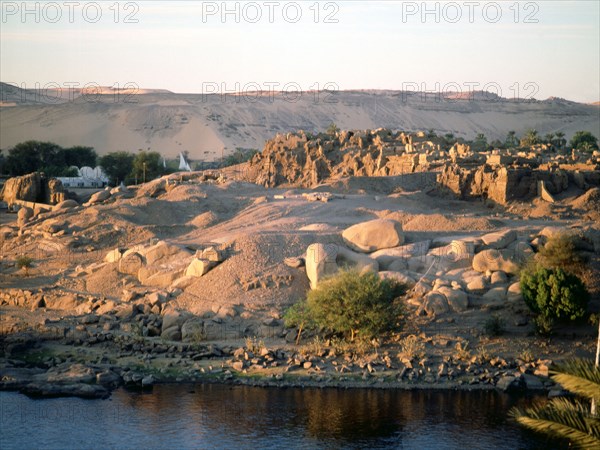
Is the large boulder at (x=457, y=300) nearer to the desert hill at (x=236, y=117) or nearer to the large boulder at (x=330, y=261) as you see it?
the large boulder at (x=330, y=261)

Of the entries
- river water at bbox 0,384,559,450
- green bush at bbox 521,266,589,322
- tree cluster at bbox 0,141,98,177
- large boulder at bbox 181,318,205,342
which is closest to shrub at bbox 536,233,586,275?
green bush at bbox 521,266,589,322

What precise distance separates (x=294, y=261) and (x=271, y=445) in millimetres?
8324

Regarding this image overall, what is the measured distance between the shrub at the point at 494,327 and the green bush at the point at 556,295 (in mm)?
750

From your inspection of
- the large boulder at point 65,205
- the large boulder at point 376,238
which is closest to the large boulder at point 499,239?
the large boulder at point 376,238

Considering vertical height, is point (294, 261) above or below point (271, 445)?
above

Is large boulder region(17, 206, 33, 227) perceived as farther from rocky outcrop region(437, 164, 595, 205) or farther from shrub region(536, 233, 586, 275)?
shrub region(536, 233, 586, 275)

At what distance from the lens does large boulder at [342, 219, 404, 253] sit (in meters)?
22.6

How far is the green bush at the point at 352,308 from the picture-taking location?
18922mm

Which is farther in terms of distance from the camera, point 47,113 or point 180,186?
point 47,113

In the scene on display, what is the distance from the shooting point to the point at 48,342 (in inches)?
803

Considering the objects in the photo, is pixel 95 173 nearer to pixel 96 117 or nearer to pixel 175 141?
pixel 175 141

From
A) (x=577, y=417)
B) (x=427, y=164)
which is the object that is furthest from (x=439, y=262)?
(x=577, y=417)

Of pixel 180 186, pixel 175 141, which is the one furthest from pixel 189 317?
pixel 175 141

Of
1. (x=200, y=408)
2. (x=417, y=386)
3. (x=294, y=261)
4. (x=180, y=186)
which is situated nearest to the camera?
(x=200, y=408)
